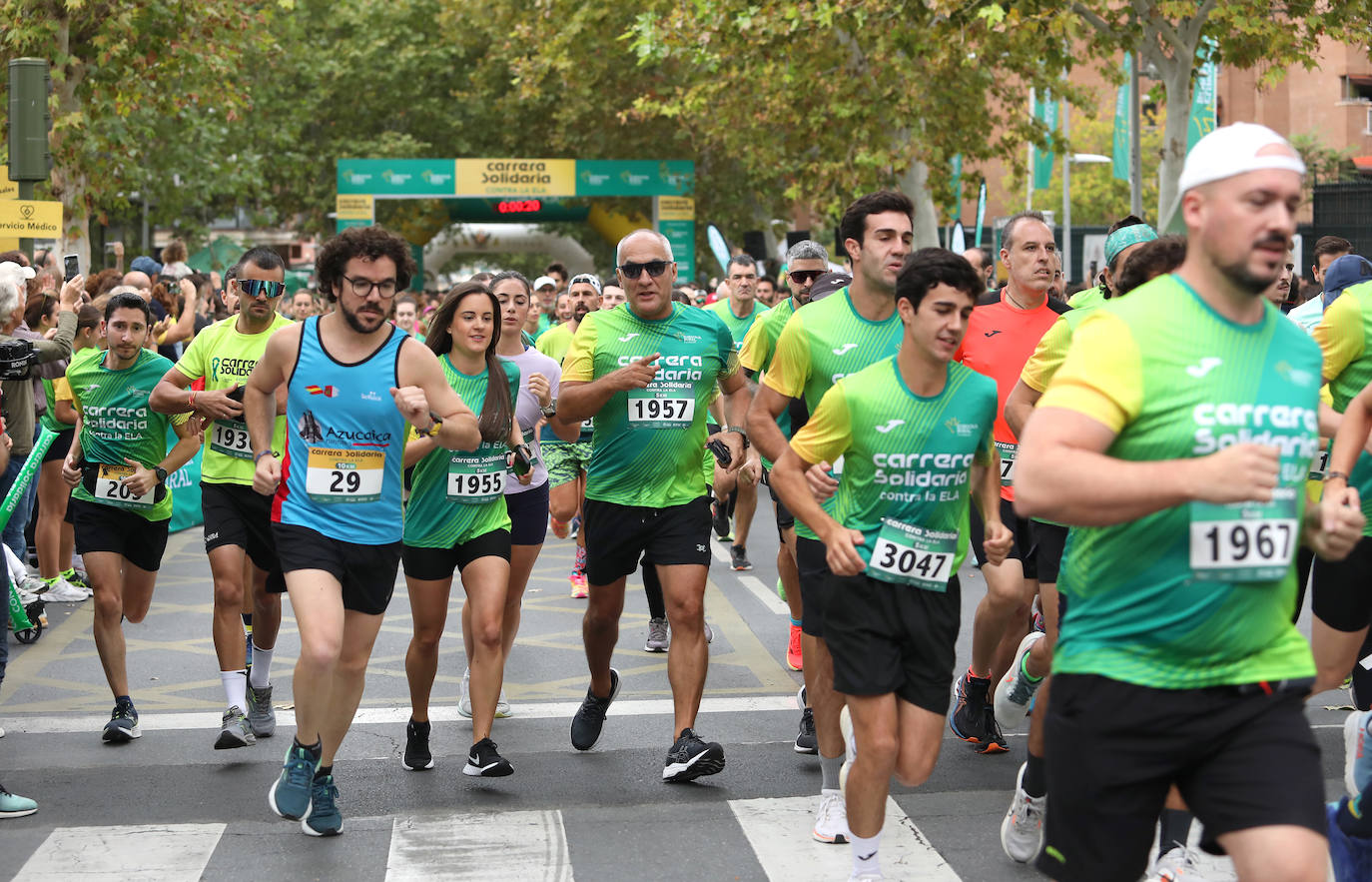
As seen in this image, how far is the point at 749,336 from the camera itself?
7117 mm

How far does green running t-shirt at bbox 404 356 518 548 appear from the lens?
6715 mm

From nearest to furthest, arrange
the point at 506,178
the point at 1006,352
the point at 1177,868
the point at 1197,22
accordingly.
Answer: the point at 1177,868, the point at 1006,352, the point at 1197,22, the point at 506,178

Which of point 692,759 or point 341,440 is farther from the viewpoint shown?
point 692,759

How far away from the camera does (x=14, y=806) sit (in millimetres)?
6109

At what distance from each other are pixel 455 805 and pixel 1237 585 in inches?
140

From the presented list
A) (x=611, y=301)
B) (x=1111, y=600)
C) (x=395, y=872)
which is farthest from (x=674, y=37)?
(x=1111, y=600)

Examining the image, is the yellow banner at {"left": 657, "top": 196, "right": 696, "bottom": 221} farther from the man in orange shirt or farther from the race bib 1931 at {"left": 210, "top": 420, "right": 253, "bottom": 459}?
the man in orange shirt

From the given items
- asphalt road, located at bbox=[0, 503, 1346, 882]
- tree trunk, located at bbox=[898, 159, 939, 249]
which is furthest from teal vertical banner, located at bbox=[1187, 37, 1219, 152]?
asphalt road, located at bbox=[0, 503, 1346, 882]

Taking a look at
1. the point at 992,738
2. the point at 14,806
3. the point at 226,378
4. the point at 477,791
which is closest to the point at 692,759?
the point at 477,791

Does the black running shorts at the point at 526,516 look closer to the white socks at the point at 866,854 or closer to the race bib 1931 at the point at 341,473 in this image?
the race bib 1931 at the point at 341,473

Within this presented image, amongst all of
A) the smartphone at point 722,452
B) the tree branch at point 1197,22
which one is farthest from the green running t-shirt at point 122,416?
the tree branch at point 1197,22

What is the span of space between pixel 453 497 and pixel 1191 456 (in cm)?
389

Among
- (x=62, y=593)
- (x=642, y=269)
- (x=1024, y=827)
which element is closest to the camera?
(x=1024, y=827)

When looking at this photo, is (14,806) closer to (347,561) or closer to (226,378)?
(347,561)
